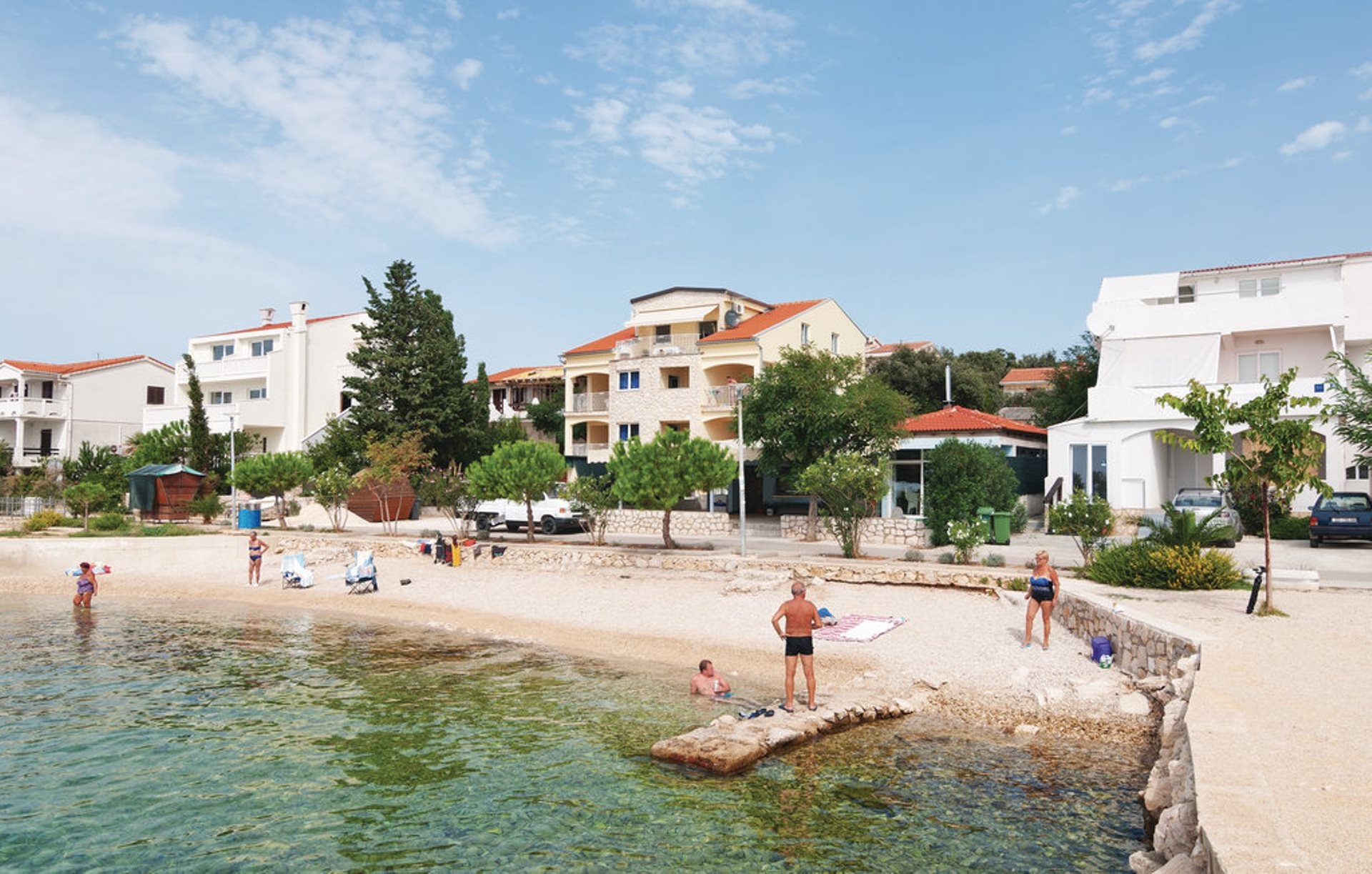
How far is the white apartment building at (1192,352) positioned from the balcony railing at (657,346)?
1791 cm

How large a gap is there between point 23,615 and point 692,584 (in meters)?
17.6

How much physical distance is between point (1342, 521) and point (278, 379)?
5238 centimetres

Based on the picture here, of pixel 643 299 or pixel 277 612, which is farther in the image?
pixel 643 299

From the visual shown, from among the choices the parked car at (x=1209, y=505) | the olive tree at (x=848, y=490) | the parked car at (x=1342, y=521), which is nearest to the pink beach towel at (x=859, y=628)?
the olive tree at (x=848, y=490)

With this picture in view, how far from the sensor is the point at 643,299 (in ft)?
156

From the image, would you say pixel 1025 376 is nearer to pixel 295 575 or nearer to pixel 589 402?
pixel 589 402

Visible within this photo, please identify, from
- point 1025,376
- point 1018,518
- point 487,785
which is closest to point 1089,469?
point 1018,518

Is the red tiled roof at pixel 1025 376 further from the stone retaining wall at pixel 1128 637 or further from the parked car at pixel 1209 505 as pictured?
the stone retaining wall at pixel 1128 637

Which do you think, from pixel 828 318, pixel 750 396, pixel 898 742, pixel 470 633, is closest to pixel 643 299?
pixel 828 318

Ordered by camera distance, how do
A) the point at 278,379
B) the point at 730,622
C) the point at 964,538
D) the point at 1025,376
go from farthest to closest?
the point at 1025,376 → the point at 278,379 → the point at 964,538 → the point at 730,622

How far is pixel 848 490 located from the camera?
83.6 feet

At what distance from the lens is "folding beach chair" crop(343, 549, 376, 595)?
86.3 ft

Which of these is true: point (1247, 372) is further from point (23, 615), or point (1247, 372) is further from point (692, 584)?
point (23, 615)

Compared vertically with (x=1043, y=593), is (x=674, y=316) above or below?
above
